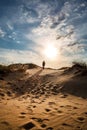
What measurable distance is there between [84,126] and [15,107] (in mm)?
2223

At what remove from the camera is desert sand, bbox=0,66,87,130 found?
3.95m

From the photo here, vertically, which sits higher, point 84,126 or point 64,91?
point 64,91

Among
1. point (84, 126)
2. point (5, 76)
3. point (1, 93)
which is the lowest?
point (84, 126)

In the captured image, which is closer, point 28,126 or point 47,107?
point 28,126

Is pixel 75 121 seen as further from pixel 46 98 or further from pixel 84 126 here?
pixel 46 98

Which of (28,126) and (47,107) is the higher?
(47,107)

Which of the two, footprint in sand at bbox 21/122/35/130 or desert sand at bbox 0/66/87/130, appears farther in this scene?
desert sand at bbox 0/66/87/130

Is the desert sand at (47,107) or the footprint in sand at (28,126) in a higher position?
the desert sand at (47,107)

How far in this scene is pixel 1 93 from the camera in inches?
276

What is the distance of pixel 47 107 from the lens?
5262 millimetres

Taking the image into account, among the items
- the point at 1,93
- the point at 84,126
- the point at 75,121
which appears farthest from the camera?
the point at 1,93

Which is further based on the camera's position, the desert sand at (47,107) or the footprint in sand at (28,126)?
the desert sand at (47,107)

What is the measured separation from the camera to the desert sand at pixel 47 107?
13.0 ft

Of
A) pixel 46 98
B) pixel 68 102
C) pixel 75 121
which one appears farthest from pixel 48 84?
pixel 75 121
